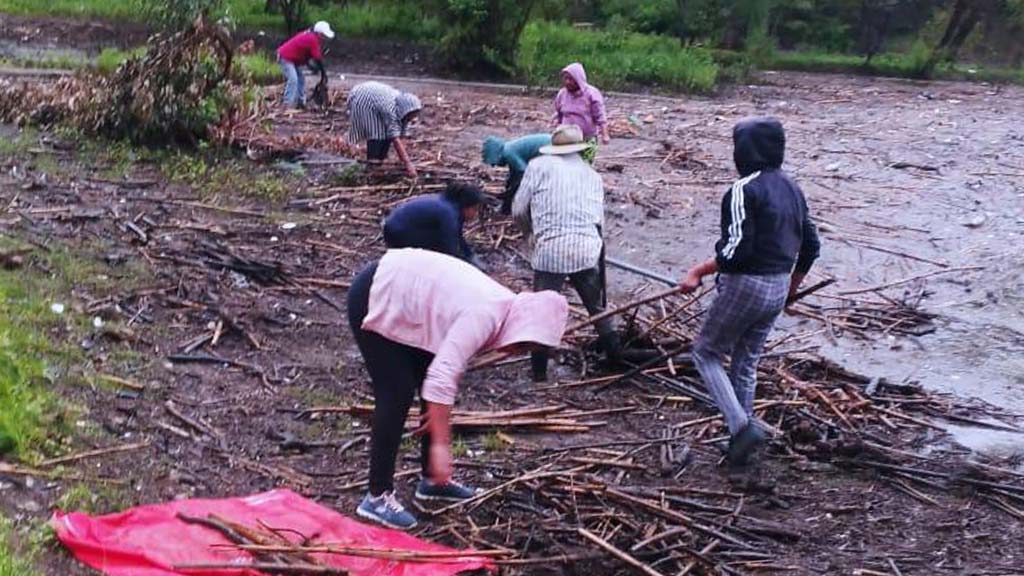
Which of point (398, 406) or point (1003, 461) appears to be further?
point (1003, 461)

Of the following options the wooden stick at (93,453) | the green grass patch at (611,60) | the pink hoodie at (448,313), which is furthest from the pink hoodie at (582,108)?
the green grass patch at (611,60)

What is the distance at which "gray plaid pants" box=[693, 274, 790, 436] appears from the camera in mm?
6504

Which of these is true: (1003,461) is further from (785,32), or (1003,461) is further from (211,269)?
(785,32)

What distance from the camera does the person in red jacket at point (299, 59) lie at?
18.0m

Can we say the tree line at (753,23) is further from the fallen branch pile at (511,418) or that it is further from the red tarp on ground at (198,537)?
the red tarp on ground at (198,537)

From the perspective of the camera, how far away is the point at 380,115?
1298cm

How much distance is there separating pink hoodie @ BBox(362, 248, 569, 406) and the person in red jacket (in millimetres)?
13309

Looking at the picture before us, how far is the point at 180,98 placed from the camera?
1401 cm

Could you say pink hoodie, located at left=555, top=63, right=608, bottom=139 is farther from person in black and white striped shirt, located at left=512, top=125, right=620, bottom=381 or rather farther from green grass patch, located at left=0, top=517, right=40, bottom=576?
green grass patch, located at left=0, top=517, right=40, bottom=576

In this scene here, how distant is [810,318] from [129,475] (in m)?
5.94

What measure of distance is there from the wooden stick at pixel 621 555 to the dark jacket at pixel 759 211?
5.83 feet

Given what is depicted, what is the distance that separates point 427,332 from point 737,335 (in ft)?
7.19

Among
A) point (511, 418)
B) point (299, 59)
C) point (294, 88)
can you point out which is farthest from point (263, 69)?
Result: point (511, 418)

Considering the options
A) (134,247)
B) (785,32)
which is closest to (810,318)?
(134,247)
